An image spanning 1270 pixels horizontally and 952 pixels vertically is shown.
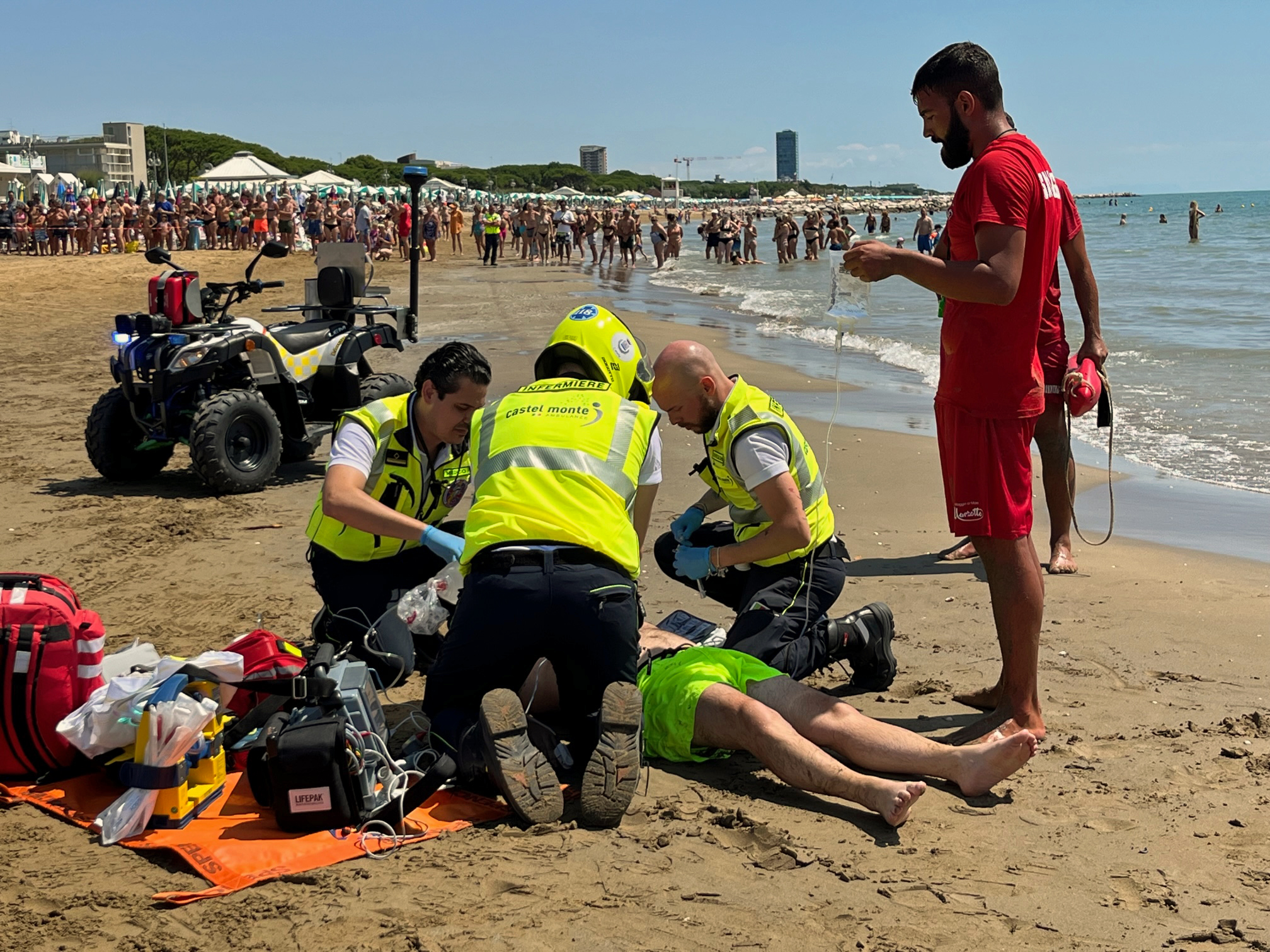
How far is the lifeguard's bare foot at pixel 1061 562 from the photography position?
5762 millimetres

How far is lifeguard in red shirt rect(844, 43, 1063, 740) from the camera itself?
12.1 ft

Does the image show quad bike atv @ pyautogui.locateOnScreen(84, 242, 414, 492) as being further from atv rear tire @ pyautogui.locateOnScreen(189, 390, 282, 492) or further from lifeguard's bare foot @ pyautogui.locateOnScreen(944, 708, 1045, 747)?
lifeguard's bare foot @ pyautogui.locateOnScreen(944, 708, 1045, 747)

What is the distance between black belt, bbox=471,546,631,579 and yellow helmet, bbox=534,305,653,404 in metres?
0.75

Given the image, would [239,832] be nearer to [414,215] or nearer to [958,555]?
[958,555]

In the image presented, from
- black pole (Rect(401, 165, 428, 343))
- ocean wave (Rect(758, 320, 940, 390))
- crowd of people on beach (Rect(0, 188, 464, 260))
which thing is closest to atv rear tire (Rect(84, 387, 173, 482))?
black pole (Rect(401, 165, 428, 343))

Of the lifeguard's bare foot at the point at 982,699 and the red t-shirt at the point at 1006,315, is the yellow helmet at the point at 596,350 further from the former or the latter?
the lifeguard's bare foot at the point at 982,699

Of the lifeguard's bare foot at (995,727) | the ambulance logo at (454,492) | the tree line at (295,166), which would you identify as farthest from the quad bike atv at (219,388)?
the tree line at (295,166)

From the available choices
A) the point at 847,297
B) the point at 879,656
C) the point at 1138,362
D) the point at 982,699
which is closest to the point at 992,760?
the point at 982,699

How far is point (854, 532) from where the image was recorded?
21.8 feet

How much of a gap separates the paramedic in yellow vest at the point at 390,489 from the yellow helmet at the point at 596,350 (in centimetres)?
28

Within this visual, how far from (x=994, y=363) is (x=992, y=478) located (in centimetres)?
35

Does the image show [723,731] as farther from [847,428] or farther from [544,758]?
[847,428]

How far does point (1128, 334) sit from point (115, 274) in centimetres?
1942

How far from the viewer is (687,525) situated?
14.6 feet
